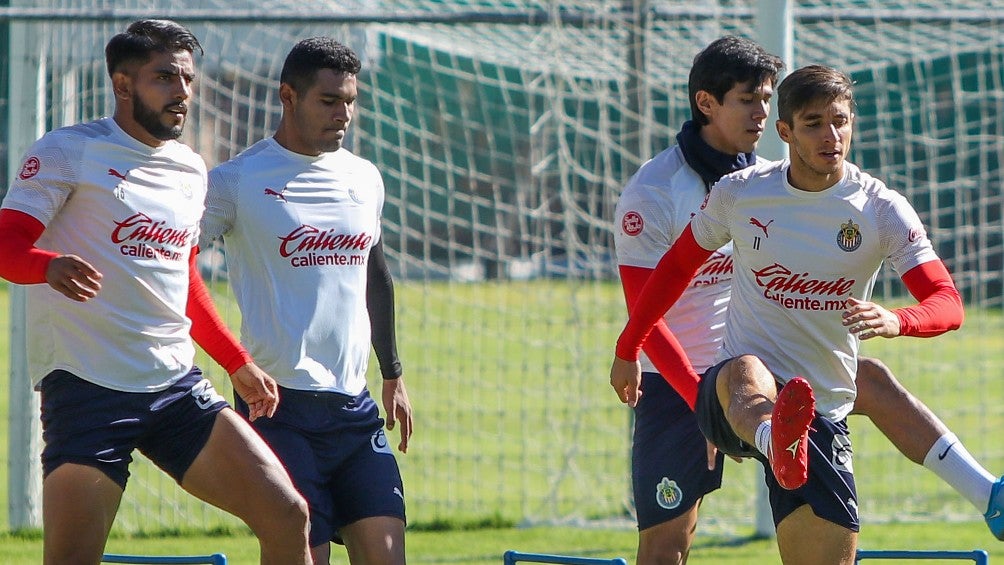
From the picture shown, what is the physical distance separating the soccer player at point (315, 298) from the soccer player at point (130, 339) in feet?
0.44

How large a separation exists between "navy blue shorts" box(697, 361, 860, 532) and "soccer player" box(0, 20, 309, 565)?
4.14 feet

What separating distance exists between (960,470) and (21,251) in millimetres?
2873

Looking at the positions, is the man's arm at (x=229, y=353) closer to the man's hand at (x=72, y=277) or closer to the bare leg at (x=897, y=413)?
the man's hand at (x=72, y=277)

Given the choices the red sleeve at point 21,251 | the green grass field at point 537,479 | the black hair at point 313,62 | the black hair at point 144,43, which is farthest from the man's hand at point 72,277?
the green grass field at point 537,479

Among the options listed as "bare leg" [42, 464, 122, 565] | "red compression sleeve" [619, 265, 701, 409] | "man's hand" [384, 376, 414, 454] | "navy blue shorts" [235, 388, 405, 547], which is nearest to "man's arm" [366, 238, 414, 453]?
"man's hand" [384, 376, 414, 454]

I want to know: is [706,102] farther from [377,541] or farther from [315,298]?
[377,541]

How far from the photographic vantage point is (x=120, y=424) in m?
4.21

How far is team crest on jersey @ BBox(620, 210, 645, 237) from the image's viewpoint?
474 cm

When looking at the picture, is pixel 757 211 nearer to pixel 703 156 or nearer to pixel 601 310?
pixel 703 156

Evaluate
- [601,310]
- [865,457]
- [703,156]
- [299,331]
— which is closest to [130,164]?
[299,331]

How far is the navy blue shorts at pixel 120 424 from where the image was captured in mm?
4160

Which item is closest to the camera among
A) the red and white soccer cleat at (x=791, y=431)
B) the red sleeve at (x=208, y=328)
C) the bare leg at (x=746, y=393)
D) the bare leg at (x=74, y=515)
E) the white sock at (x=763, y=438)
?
the red and white soccer cleat at (x=791, y=431)

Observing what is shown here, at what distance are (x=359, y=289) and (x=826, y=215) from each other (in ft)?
4.90

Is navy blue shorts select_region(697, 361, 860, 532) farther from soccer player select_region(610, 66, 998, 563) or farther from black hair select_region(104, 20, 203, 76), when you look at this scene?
black hair select_region(104, 20, 203, 76)
